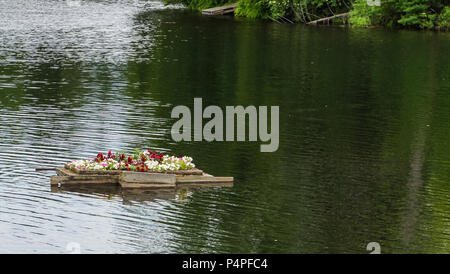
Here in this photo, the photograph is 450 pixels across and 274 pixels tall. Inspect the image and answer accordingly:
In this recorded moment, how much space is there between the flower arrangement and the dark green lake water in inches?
36.0

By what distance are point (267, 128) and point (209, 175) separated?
10602 mm

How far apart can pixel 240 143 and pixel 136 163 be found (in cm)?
854

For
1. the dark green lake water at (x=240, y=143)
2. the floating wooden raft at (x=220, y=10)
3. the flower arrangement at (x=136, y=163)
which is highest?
the floating wooden raft at (x=220, y=10)

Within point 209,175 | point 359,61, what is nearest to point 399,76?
point 359,61

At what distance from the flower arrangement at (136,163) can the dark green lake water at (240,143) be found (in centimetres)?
91

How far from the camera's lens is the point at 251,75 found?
56.5m

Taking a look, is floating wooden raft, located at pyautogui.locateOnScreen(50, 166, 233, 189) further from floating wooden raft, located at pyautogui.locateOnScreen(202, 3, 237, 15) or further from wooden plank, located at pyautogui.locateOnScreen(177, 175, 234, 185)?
floating wooden raft, located at pyautogui.locateOnScreen(202, 3, 237, 15)

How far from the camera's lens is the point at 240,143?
36.5 meters

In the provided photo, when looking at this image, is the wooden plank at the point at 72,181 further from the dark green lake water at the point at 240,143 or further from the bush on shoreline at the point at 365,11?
the bush on shoreline at the point at 365,11

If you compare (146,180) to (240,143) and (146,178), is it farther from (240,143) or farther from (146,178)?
(240,143)

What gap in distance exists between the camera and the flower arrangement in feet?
93.8

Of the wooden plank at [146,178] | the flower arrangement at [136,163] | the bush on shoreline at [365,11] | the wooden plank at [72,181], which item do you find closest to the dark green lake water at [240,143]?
the wooden plank at [72,181]

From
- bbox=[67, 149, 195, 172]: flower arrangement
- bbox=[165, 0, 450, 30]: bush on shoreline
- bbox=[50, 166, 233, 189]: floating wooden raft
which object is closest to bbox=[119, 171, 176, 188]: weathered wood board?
bbox=[50, 166, 233, 189]: floating wooden raft

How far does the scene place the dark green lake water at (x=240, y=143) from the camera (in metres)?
24.8
